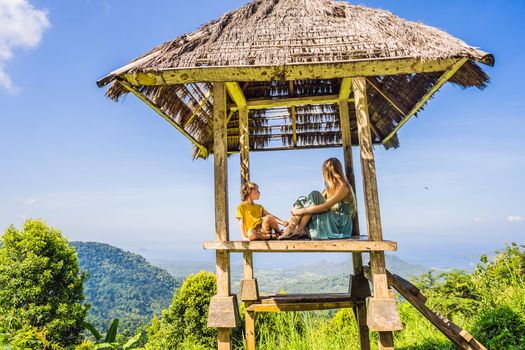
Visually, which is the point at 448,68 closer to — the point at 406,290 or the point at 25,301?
the point at 406,290

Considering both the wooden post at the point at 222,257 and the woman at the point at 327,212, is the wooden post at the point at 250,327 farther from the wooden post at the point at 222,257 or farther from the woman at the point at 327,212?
the woman at the point at 327,212

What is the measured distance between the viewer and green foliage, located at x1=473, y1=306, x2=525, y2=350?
4.76 metres

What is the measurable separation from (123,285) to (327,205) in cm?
4957

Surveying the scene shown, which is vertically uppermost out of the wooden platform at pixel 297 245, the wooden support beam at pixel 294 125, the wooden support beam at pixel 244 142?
A: the wooden support beam at pixel 294 125

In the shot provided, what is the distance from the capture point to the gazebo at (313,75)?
10.9ft

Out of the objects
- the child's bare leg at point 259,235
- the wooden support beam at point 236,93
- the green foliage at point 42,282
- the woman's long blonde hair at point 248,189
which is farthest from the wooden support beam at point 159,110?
the green foliage at point 42,282

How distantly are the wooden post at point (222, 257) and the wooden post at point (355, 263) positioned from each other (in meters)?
2.01

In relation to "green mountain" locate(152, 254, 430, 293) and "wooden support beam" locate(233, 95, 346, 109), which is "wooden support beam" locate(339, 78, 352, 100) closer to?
"wooden support beam" locate(233, 95, 346, 109)

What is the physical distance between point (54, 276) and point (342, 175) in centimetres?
1069

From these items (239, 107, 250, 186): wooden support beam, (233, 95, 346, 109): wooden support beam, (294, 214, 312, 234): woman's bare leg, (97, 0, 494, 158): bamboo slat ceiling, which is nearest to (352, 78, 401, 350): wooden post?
(97, 0, 494, 158): bamboo slat ceiling

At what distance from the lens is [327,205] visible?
4035 mm

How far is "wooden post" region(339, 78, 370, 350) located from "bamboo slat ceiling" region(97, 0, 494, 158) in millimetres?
467

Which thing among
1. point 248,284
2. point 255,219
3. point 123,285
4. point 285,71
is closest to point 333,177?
point 255,219

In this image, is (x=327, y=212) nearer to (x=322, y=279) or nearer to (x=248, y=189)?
(x=248, y=189)
